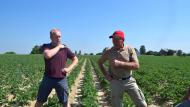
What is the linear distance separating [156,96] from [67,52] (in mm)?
7269

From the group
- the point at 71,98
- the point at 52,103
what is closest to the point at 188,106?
the point at 52,103

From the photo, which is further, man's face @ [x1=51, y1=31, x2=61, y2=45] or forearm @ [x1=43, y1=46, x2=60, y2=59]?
forearm @ [x1=43, y1=46, x2=60, y2=59]

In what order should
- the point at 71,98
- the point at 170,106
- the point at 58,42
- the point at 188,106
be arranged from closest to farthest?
the point at 188,106 → the point at 58,42 → the point at 170,106 → the point at 71,98

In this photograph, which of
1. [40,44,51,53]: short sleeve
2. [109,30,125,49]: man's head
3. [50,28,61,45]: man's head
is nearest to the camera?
[109,30,125,49]: man's head

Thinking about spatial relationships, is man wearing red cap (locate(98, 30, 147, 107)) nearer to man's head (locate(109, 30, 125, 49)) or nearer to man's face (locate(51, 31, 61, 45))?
man's head (locate(109, 30, 125, 49))

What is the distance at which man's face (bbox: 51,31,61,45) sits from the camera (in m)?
7.24

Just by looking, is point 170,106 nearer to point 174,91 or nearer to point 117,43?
point 174,91

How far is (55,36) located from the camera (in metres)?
7.29

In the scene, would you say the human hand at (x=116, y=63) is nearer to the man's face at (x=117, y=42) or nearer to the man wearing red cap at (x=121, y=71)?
the man wearing red cap at (x=121, y=71)

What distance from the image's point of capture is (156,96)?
1420 cm

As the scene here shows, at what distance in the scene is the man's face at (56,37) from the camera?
23.8 feet

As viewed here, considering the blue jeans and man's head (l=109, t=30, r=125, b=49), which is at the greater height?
man's head (l=109, t=30, r=125, b=49)

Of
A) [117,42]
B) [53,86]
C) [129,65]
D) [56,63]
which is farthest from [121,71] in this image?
[53,86]

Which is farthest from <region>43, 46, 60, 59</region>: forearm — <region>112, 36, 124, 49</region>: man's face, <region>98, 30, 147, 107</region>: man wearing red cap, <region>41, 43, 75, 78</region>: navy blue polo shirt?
<region>112, 36, 124, 49</region>: man's face
